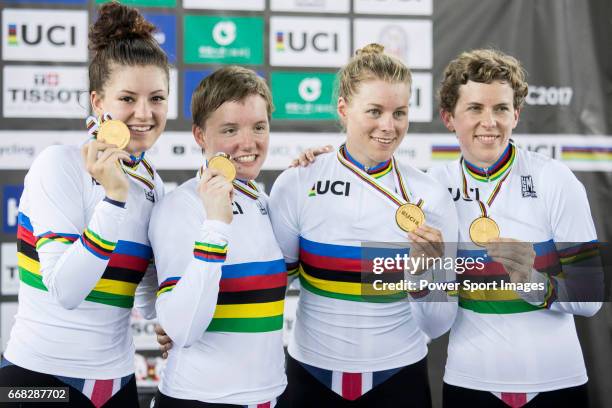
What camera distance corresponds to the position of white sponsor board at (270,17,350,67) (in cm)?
353

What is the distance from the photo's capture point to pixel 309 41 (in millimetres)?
3545

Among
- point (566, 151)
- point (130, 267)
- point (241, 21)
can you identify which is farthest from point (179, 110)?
point (566, 151)

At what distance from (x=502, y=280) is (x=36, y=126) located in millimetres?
2517

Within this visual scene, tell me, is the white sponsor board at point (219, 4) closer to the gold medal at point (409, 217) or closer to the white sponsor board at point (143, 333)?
the white sponsor board at point (143, 333)

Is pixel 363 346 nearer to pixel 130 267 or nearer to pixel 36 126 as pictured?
pixel 130 267

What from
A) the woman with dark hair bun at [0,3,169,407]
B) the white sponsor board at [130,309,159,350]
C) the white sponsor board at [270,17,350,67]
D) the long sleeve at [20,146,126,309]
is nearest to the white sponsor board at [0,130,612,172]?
the white sponsor board at [270,17,350,67]

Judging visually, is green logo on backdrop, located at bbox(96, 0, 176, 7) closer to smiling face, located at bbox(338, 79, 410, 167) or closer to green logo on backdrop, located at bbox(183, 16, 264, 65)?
green logo on backdrop, located at bbox(183, 16, 264, 65)

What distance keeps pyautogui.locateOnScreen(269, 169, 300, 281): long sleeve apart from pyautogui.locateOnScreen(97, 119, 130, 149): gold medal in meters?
0.54

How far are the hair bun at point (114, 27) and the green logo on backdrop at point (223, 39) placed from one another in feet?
4.88

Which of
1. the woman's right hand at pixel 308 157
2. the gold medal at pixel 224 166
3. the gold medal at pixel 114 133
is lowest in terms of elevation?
the gold medal at pixel 224 166

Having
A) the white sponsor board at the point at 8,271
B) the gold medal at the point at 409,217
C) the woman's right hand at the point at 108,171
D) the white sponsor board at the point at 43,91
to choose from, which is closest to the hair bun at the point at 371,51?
the gold medal at the point at 409,217

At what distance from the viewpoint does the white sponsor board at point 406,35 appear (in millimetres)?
3545

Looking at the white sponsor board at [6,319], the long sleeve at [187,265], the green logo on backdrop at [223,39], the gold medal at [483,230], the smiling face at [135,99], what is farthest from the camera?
the green logo on backdrop at [223,39]

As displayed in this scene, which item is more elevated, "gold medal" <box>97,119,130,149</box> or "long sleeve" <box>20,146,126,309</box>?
"gold medal" <box>97,119,130,149</box>
